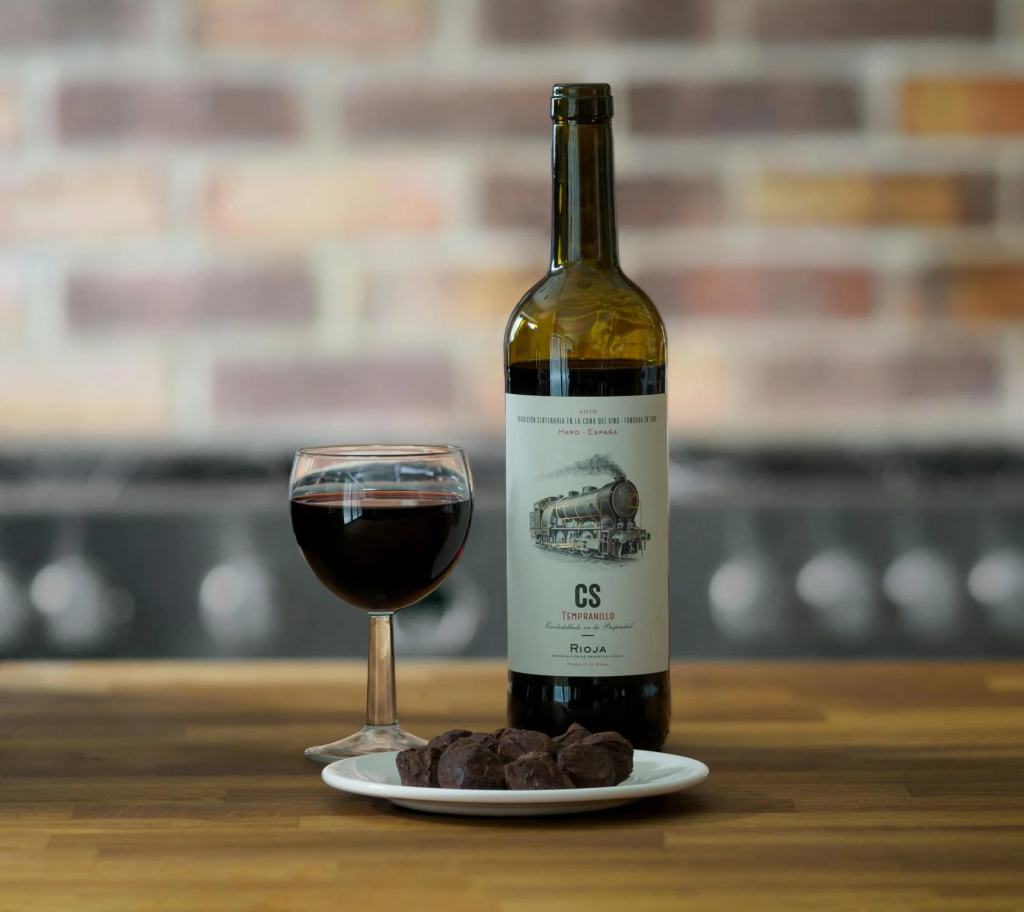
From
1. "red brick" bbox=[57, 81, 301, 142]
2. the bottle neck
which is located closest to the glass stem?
the bottle neck

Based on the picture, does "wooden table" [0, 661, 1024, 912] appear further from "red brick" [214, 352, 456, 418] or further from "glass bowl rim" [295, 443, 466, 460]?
"red brick" [214, 352, 456, 418]

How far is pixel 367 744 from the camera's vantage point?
3.01 feet

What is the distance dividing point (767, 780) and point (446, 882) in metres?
0.24

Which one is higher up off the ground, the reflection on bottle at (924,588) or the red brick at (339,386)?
the red brick at (339,386)

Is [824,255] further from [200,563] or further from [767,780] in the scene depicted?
[767,780]

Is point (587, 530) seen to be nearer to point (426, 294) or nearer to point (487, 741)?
point (487, 741)

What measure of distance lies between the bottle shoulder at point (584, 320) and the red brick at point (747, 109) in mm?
880

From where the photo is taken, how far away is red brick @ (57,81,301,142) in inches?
72.2

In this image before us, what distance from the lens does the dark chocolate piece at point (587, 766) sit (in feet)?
2.51

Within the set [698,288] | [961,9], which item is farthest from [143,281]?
[961,9]

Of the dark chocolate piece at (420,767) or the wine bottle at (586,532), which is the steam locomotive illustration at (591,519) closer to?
the wine bottle at (586,532)

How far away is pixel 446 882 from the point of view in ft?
2.23

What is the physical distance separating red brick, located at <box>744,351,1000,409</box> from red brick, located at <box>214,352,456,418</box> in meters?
0.38

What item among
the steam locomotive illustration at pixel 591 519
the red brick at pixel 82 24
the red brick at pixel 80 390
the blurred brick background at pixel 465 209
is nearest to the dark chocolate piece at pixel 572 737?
the steam locomotive illustration at pixel 591 519
